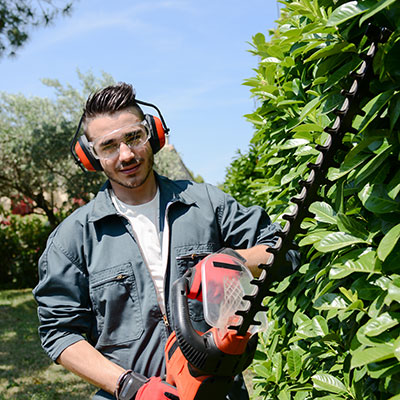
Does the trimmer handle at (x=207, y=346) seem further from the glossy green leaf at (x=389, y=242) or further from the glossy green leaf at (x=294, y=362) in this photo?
the glossy green leaf at (x=389, y=242)

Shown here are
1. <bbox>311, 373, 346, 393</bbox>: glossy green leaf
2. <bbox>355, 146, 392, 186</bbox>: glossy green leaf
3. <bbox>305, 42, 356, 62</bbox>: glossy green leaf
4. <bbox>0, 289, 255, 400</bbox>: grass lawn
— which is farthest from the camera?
<bbox>0, 289, 255, 400</bbox>: grass lawn

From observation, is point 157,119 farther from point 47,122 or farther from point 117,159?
point 47,122

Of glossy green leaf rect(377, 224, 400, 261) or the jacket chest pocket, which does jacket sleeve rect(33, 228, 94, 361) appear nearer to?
the jacket chest pocket

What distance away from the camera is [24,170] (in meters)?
12.9

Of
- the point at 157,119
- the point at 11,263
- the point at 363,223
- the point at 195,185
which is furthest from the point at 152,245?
the point at 11,263

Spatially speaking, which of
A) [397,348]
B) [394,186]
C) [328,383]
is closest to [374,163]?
[394,186]

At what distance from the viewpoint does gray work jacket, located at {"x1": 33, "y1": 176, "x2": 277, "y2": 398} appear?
2164 millimetres

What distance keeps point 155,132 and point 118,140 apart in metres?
0.22

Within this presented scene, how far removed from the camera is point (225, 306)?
163 cm

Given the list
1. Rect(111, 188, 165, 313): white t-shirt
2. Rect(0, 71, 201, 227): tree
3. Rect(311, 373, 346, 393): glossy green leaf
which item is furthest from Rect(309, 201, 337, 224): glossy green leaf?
Rect(0, 71, 201, 227): tree

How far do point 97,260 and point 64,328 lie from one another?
322mm

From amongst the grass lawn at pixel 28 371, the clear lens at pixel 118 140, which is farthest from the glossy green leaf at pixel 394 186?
the grass lawn at pixel 28 371

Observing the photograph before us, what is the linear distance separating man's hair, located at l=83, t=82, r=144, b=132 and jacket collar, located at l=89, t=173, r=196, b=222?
1.15 ft

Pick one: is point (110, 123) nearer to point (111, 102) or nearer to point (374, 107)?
point (111, 102)
